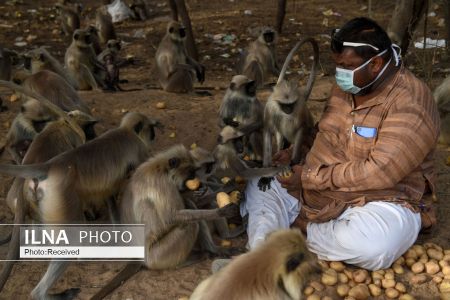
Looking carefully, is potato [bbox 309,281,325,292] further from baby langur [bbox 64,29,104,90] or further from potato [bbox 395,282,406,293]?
baby langur [bbox 64,29,104,90]

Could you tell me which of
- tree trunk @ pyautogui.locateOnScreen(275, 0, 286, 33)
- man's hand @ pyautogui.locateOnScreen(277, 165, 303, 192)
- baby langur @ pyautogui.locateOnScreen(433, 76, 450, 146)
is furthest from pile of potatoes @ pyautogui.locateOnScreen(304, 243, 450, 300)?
tree trunk @ pyautogui.locateOnScreen(275, 0, 286, 33)

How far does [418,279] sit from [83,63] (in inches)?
234

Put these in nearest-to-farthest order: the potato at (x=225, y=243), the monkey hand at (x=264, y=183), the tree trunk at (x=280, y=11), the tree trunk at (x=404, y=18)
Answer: the potato at (x=225, y=243) < the monkey hand at (x=264, y=183) < the tree trunk at (x=404, y=18) < the tree trunk at (x=280, y=11)

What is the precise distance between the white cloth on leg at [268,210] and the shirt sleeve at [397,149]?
601mm

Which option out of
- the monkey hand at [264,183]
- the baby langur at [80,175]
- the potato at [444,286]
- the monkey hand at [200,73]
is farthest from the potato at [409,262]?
the monkey hand at [200,73]

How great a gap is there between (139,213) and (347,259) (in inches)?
49.1

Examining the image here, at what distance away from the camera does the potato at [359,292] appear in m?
3.07

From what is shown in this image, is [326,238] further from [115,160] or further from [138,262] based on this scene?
[115,160]

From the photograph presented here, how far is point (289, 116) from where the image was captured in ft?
14.5

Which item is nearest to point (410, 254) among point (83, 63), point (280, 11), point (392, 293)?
point (392, 293)

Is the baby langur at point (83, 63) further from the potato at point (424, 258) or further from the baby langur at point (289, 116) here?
the potato at point (424, 258)

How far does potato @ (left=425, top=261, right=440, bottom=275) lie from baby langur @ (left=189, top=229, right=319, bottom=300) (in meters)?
1.32

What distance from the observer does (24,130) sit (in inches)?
185

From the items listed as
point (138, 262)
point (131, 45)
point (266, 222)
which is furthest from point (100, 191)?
point (131, 45)
